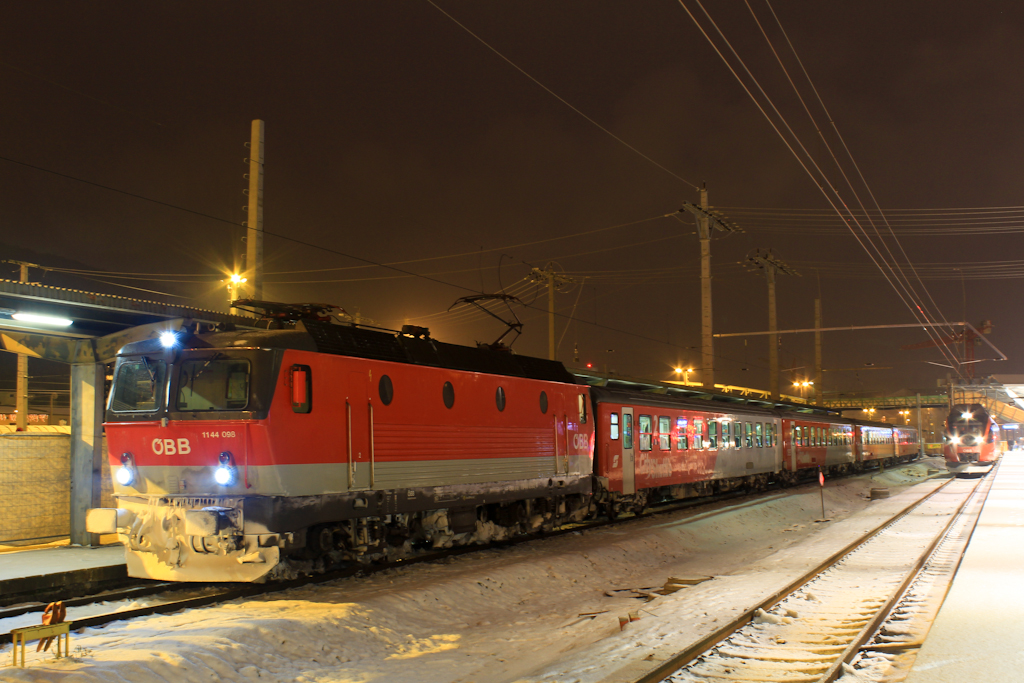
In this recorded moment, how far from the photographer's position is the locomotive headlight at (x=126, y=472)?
10.1 meters

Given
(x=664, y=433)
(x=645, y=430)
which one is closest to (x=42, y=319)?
(x=645, y=430)

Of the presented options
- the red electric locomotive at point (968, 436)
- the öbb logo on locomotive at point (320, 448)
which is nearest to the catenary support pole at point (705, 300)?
the öbb logo on locomotive at point (320, 448)

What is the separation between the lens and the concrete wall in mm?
13484

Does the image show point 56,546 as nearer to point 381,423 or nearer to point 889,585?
point 381,423

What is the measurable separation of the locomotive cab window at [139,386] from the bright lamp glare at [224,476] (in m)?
1.44

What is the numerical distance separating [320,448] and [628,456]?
10.2 metres

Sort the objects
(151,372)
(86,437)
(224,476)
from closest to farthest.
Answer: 1. (224,476)
2. (151,372)
3. (86,437)

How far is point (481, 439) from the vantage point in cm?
1325

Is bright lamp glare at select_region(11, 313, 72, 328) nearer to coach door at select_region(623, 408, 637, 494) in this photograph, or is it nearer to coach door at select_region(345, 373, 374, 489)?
coach door at select_region(345, 373, 374, 489)

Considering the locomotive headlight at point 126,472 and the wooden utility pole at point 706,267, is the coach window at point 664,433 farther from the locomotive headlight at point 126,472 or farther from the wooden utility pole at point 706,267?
the locomotive headlight at point 126,472

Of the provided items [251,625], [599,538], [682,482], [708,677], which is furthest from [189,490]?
[682,482]

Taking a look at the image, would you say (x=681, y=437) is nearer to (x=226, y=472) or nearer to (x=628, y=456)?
(x=628, y=456)

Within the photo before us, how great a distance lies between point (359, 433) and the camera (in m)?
10.7

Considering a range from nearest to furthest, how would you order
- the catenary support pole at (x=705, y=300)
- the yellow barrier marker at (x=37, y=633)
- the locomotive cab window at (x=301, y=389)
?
the yellow barrier marker at (x=37, y=633) → the locomotive cab window at (x=301, y=389) → the catenary support pole at (x=705, y=300)
